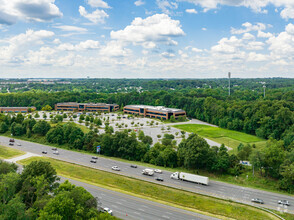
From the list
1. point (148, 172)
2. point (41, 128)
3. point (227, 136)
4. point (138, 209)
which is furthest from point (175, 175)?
point (41, 128)

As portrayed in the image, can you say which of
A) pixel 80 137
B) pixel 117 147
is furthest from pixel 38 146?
pixel 117 147

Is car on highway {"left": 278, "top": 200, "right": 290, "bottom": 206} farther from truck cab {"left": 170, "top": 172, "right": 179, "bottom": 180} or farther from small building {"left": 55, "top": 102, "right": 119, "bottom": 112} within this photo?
small building {"left": 55, "top": 102, "right": 119, "bottom": 112}

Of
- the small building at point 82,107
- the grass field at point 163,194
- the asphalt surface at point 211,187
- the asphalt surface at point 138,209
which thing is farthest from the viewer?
the small building at point 82,107

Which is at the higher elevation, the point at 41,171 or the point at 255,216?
the point at 41,171

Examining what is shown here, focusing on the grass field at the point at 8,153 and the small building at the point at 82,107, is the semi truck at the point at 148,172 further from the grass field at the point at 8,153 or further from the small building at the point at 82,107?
the small building at the point at 82,107

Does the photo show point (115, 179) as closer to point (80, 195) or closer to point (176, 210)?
point (176, 210)

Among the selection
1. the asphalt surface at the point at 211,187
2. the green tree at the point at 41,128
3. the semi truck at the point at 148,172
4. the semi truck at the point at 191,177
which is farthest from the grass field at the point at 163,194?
the green tree at the point at 41,128
